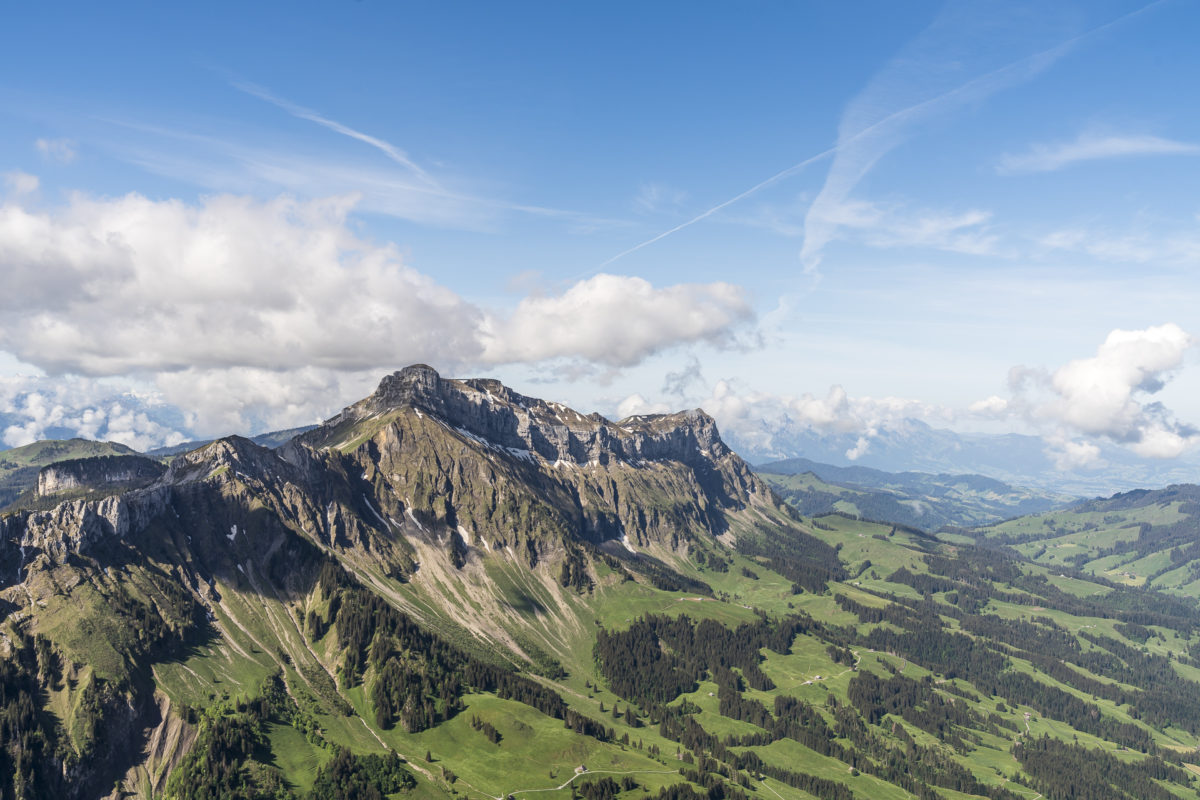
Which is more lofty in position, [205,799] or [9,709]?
[9,709]

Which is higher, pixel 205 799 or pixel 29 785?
pixel 29 785

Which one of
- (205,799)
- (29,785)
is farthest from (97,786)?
(205,799)

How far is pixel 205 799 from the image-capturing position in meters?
199

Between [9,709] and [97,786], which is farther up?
[9,709]

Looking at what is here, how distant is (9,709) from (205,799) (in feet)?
201

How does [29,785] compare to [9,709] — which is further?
[9,709]

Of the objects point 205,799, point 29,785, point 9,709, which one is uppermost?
point 9,709

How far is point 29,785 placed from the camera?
185 m

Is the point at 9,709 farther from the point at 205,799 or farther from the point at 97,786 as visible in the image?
the point at 205,799

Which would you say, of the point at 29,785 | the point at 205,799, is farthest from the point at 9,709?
the point at 205,799

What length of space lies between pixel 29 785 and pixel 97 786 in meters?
18.4

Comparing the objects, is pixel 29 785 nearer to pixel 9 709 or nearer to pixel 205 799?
pixel 9 709

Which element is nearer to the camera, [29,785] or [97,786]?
[29,785]

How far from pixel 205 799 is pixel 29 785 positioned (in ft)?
142
